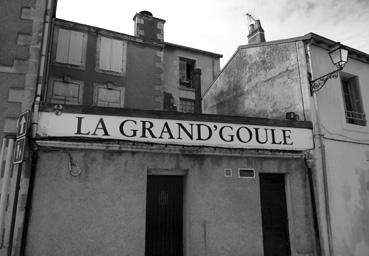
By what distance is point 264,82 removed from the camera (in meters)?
9.20

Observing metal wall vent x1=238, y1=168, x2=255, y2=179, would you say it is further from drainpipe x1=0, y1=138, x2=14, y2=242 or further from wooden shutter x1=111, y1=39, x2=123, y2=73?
wooden shutter x1=111, y1=39, x2=123, y2=73

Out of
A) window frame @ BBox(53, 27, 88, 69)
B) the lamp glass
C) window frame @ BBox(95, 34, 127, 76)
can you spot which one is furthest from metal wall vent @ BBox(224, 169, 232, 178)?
window frame @ BBox(53, 27, 88, 69)

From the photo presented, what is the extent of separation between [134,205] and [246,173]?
2.50 m

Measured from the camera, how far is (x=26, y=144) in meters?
Answer: 5.47

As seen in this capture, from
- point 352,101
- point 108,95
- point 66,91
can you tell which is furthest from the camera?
point 108,95

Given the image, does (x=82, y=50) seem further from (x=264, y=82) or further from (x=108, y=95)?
(x=264, y=82)

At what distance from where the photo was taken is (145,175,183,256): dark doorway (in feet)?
21.1

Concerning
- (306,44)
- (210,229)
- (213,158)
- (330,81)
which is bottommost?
(210,229)

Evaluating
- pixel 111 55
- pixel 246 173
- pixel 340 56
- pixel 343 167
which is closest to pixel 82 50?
pixel 111 55

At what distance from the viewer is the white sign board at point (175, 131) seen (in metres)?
5.91

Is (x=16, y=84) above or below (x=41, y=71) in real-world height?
below

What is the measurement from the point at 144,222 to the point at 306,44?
5.83 metres

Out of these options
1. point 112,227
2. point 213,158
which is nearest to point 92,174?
point 112,227

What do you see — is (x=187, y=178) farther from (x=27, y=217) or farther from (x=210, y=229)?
(x=27, y=217)
